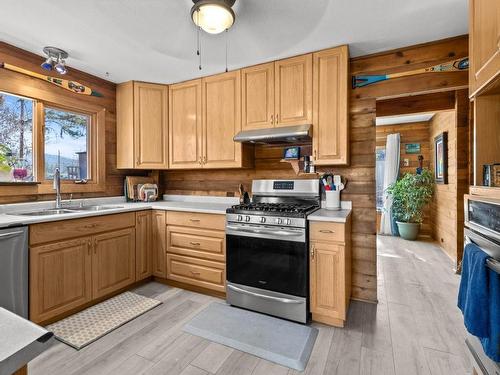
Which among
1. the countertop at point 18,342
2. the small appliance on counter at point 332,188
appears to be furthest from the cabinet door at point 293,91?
the countertop at point 18,342

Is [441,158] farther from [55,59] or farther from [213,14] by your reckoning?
[55,59]

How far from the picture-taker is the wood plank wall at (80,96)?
239 centimetres

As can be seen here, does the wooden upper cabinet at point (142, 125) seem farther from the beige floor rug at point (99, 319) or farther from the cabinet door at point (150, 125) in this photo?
the beige floor rug at point (99, 319)

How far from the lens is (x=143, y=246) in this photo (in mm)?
2859

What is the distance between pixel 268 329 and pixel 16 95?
3.07 metres

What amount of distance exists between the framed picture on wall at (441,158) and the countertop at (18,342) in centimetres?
517

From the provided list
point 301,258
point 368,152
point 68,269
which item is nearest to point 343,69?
point 368,152

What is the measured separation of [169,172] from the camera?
12.0 feet

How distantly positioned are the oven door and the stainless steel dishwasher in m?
1.54

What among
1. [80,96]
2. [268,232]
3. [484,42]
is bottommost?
[268,232]

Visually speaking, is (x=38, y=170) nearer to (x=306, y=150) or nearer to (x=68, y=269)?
(x=68, y=269)

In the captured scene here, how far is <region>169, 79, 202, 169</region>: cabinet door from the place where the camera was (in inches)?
120

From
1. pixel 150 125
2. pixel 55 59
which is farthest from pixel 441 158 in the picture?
pixel 55 59

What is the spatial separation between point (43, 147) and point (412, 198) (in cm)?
567
